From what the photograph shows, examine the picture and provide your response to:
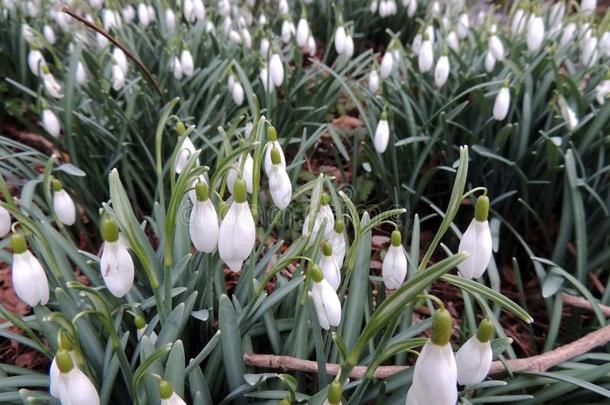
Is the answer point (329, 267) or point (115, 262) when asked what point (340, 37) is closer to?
point (329, 267)

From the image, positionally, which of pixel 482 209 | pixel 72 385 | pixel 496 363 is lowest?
pixel 496 363

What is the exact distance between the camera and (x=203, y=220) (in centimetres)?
104

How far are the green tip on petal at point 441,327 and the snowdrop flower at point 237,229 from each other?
0.43 metres

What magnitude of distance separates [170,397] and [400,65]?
2.42 meters

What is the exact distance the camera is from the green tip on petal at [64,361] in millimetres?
833

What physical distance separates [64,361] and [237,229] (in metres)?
0.38

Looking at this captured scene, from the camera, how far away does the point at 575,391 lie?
1.41m

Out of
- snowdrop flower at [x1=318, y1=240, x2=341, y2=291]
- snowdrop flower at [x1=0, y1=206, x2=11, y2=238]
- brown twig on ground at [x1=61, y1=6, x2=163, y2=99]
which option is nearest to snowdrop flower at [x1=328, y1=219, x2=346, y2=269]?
snowdrop flower at [x1=318, y1=240, x2=341, y2=291]

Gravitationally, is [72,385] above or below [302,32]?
below

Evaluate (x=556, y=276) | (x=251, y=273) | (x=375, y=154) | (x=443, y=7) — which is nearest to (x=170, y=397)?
(x=251, y=273)

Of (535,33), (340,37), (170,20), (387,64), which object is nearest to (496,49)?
(535,33)

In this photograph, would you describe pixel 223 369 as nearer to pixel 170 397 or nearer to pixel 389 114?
pixel 170 397

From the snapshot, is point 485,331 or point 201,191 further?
point 201,191

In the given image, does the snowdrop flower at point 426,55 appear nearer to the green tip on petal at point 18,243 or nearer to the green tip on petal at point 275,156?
the green tip on petal at point 275,156
